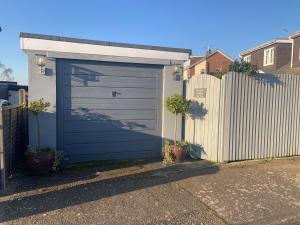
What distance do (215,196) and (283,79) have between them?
4338 millimetres

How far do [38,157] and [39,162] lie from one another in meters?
0.11

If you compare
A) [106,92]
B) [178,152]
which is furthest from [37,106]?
[178,152]

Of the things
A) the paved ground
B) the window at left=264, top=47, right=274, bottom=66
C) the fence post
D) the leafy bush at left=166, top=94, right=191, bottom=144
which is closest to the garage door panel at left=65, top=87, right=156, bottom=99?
the leafy bush at left=166, top=94, right=191, bottom=144

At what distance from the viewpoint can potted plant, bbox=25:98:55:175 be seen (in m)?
6.03

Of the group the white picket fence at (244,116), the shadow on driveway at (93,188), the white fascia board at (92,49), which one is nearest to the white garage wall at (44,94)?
the white fascia board at (92,49)

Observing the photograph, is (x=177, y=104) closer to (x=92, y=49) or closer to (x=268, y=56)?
(x=92, y=49)

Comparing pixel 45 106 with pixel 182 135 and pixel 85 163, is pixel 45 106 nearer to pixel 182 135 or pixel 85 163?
pixel 85 163

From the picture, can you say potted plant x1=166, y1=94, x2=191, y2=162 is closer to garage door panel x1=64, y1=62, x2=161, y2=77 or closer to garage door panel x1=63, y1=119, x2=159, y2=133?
garage door panel x1=63, y1=119, x2=159, y2=133

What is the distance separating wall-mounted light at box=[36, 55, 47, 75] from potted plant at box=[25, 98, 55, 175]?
0.71 metres

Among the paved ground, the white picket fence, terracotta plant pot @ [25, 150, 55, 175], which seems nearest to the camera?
the paved ground

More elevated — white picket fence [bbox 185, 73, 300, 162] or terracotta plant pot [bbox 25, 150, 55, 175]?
white picket fence [bbox 185, 73, 300, 162]

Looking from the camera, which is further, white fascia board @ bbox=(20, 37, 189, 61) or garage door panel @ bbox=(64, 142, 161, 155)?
garage door panel @ bbox=(64, 142, 161, 155)

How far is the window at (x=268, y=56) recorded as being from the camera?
2527 centimetres

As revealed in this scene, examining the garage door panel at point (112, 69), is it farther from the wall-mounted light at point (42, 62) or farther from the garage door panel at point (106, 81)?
the wall-mounted light at point (42, 62)
